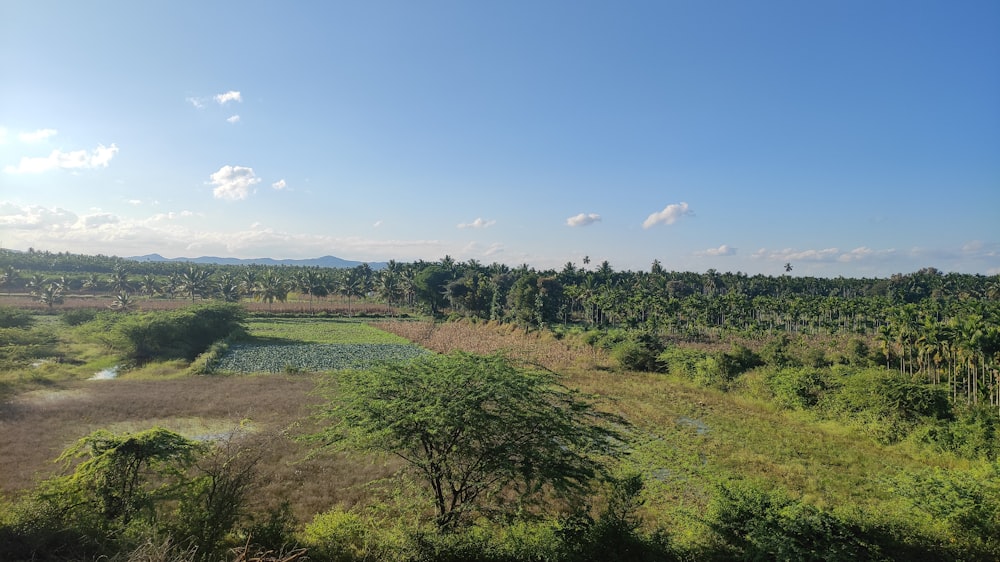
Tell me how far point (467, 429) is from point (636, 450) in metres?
14.0

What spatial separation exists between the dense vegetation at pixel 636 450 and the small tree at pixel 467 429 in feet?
0.38

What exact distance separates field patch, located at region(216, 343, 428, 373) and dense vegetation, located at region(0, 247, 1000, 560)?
1.95 feet

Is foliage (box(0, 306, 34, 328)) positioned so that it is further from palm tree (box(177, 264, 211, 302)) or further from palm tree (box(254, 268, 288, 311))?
palm tree (box(254, 268, 288, 311))

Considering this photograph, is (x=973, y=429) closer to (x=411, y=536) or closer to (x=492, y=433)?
(x=492, y=433)

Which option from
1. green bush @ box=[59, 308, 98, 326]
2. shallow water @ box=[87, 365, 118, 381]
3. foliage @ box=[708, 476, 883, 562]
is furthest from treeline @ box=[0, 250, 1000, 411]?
shallow water @ box=[87, 365, 118, 381]

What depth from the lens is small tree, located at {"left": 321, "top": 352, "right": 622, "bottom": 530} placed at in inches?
440

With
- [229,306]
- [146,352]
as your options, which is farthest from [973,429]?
[229,306]

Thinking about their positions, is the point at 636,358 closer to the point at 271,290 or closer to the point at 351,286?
the point at 351,286

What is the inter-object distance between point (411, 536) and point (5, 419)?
87.3 feet

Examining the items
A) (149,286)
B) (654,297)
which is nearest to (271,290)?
(149,286)

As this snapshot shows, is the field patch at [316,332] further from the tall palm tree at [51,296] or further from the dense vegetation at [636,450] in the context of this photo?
the tall palm tree at [51,296]

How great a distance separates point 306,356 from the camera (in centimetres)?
4669

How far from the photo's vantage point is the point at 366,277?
4031 inches

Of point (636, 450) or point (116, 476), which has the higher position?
point (116, 476)
